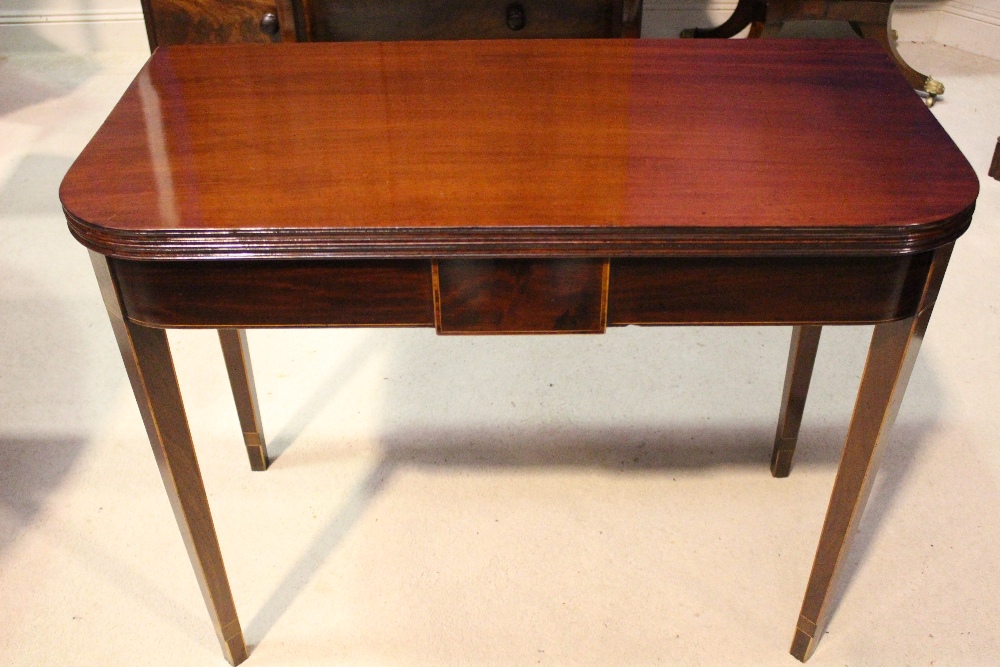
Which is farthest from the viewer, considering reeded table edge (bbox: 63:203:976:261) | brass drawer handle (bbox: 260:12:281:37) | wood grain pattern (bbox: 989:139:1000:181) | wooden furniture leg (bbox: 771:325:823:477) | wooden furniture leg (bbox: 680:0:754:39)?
wooden furniture leg (bbox: 680:0:754:39)

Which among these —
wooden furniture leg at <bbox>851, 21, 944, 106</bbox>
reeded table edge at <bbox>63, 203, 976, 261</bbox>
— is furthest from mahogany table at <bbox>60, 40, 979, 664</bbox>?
wooden furniture leg at <bbox>851, 21, 944, 106</bbox>

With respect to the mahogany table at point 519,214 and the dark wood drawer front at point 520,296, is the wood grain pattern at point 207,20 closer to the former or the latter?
the mahogany table at point 519,214

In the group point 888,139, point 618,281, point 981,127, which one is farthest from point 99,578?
point 981,127

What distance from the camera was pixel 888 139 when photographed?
1195mm

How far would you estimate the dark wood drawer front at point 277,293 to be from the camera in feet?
3.43

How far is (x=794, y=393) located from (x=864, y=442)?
0.46 metres

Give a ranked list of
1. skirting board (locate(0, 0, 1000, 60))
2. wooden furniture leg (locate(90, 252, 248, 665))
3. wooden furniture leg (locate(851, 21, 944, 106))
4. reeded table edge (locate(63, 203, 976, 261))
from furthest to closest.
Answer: skirting board (locate(0, 0, 1000, 60))
wooden furniture leg (locate(851, 21, 944, 106))
wooden furniture leg (locate(90, 252, 248, 665))
reeded table edge (locate(63, 203, 976, 261))

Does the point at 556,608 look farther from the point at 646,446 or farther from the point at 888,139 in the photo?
the point at 888,139

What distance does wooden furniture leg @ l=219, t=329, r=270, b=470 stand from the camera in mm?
1617

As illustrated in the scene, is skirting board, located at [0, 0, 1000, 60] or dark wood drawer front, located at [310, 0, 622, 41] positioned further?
skirting board, located at [0, 0, 1000, 60]

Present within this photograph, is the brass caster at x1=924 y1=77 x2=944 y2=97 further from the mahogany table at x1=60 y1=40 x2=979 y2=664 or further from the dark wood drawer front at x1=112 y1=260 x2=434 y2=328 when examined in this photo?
the dark wood drawer front at x1=112 y1=260 x2=434 y2=328

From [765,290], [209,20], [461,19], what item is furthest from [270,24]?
[765,290]

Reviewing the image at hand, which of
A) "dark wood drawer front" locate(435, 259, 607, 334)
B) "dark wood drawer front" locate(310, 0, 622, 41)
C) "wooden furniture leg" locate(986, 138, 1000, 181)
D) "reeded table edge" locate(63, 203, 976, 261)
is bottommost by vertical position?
"wooden furniture leg" locate(986, 138, 1000, 181)

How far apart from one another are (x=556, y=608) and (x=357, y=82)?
0.87 m
